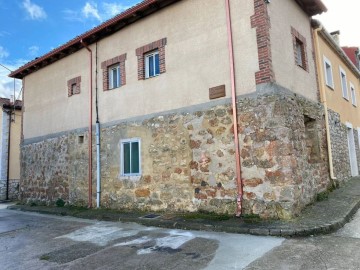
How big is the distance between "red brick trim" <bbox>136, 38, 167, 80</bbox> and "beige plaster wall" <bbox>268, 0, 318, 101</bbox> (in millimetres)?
3146

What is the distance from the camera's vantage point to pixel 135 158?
939 cm

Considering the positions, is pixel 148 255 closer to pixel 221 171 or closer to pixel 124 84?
pixel 221 171

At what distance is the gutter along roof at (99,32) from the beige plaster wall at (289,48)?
302cm

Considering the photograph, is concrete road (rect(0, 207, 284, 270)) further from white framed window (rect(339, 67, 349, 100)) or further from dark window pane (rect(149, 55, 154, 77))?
white framed window (rect(339, 67, 349, 100))

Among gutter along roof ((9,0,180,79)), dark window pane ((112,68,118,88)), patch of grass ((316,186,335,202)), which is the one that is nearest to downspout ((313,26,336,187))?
patch of grass ((316,186,335,202))

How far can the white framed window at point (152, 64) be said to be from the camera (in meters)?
9.29

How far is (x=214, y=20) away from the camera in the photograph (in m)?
7.88

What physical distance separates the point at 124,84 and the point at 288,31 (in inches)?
203

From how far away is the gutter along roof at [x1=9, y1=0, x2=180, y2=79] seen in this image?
9062 mm

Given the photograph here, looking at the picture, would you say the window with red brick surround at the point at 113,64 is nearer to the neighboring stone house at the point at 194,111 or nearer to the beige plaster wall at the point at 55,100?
the neighboring stone house at the point at 194,111

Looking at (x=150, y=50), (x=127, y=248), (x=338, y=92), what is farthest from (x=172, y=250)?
(x=338, y=92)

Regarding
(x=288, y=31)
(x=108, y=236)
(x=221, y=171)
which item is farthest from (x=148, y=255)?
(x=288, y=31)

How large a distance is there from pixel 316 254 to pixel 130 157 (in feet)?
20.5

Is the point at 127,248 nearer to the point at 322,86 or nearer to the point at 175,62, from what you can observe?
the point at 175,62
